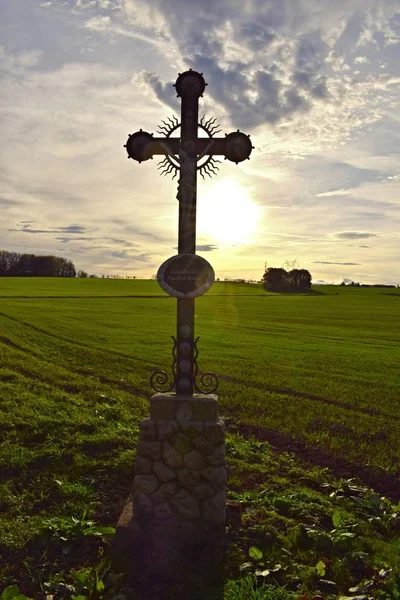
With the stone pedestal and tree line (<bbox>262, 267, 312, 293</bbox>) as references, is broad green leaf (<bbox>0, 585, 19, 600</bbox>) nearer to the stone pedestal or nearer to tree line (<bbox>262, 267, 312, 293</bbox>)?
the stone pedestal

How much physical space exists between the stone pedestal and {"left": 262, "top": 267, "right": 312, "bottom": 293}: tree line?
11113 centimetres

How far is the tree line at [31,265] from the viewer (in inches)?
5571

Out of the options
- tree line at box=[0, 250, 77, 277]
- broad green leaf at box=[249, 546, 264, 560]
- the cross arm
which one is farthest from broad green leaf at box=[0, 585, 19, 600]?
tree line at box=[0, 250, 77, 277]

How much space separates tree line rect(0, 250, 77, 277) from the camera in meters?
142

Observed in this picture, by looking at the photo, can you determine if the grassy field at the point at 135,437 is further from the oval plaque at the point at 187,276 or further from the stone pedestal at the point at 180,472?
the oval plaque at the point at 187,276

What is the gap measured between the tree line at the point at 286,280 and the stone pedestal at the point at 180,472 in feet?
365

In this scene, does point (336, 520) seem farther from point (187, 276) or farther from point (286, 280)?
point (286, 280)

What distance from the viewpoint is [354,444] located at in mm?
10109

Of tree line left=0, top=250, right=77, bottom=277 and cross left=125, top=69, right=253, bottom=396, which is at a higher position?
tree line left=0, top=250, right=77, bottom=277

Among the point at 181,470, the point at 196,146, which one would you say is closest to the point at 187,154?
the point at 196,146

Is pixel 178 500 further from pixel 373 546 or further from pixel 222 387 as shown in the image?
pixel 222 387

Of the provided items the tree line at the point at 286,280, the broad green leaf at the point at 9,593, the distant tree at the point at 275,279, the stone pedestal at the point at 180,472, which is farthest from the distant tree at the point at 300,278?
the broad green leaf at the point at 9,593

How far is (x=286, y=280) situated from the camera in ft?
386

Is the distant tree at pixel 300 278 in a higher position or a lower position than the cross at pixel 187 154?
higher
